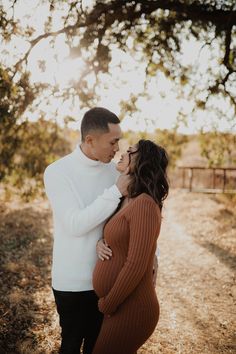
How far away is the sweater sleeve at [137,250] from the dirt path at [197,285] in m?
2.41

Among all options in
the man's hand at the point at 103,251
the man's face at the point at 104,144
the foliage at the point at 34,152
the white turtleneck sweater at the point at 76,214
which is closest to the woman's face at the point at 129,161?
the white turtleneck sweater at the point at 76,214

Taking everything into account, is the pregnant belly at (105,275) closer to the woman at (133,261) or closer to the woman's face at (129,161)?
the woman at (133,261)

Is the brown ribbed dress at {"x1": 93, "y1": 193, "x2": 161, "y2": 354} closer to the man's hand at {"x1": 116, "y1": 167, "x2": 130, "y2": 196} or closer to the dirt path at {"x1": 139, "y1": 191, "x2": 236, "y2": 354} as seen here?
the man's hand at {"x1": 116, "y1": 167, "x2": 130, "y2": 196}

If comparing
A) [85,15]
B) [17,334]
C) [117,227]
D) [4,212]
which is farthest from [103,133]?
[4,212]

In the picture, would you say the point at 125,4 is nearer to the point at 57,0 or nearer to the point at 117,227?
the point at 57,0

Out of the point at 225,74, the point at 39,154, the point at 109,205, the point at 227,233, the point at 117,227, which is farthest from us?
the point at 227,233

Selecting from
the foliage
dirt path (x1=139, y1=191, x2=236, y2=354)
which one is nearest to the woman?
dirt path (x1=139, y1=191, x2=236, y2=354)

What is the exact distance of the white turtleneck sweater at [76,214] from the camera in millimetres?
2549

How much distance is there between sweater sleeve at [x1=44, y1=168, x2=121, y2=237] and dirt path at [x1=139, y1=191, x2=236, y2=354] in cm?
247

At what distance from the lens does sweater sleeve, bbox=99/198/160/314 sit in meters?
2.26

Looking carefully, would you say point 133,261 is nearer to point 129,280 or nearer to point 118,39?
point 129,280

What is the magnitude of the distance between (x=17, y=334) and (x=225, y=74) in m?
5.76

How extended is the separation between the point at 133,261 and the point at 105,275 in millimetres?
359

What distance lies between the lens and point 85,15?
640 centimetres
